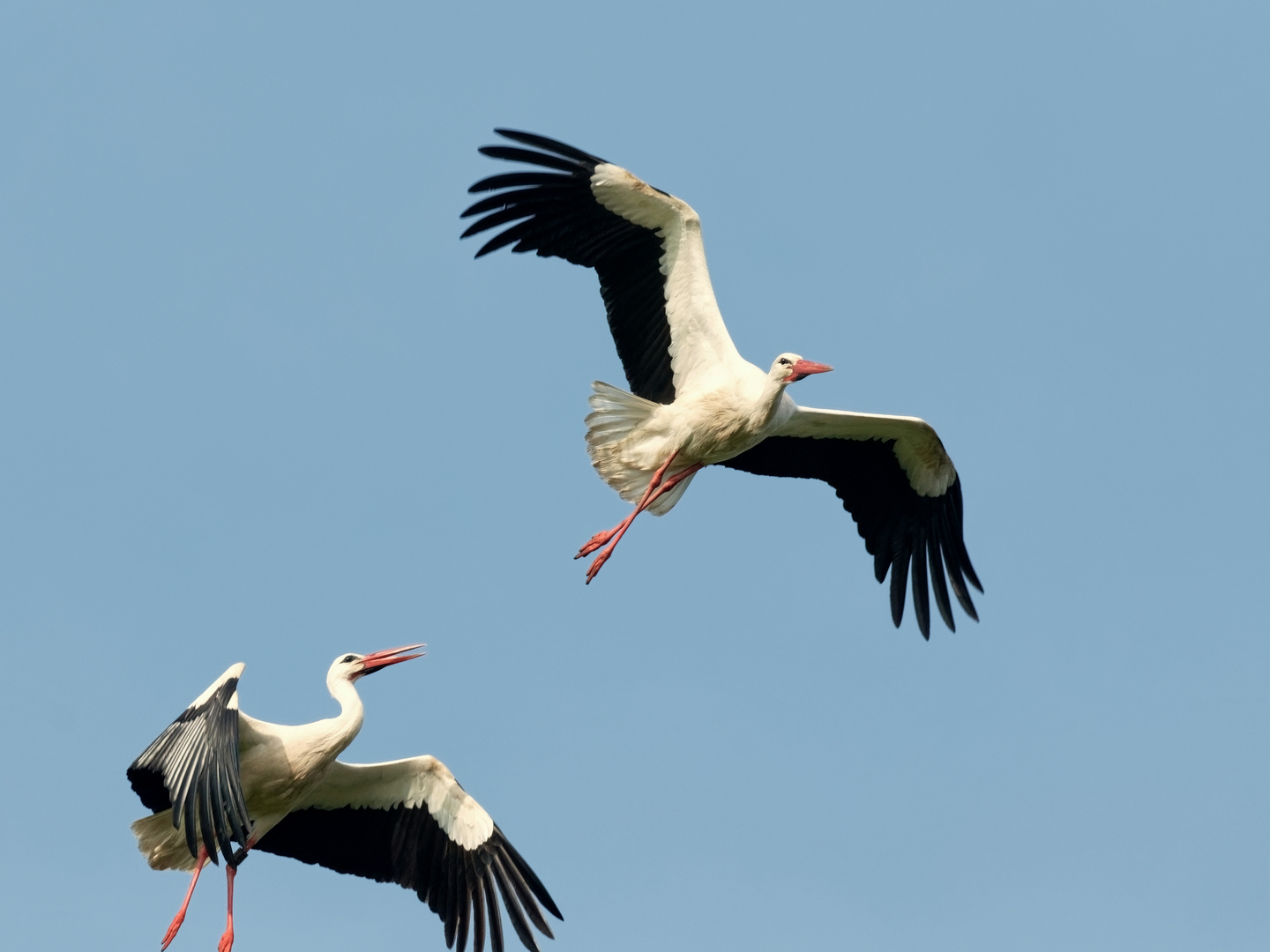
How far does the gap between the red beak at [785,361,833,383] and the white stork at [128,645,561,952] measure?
2897 mm

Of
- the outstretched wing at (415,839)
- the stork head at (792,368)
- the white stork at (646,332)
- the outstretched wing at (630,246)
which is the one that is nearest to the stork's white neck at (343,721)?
the outstretched wing at (415,839)

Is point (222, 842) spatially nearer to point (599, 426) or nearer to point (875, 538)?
point (599, 426)

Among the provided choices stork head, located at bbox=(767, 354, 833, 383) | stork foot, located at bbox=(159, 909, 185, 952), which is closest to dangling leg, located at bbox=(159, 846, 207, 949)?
stork foot, located at bbox=(159, 909, 185, 952)

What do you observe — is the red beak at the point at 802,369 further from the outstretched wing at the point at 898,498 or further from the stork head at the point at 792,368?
the outstretched wing at the point at 898,498

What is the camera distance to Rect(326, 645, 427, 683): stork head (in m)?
12.5

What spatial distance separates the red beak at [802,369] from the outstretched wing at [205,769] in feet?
12.5

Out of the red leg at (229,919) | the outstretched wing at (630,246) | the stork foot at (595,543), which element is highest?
the outstretched wing at (630,246)

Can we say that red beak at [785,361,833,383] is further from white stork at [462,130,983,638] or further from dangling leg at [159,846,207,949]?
dangling leg at [159,846,207,949]

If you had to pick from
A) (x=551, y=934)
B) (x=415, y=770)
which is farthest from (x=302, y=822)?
(x=551, y=934)

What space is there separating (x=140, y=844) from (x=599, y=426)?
3.80 m

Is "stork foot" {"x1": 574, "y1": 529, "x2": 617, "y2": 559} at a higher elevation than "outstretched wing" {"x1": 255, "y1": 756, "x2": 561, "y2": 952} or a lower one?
higher

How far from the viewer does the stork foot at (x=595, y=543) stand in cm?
1302

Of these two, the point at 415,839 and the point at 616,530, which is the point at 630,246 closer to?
the point at 616,530

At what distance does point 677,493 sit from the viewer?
522 inches
